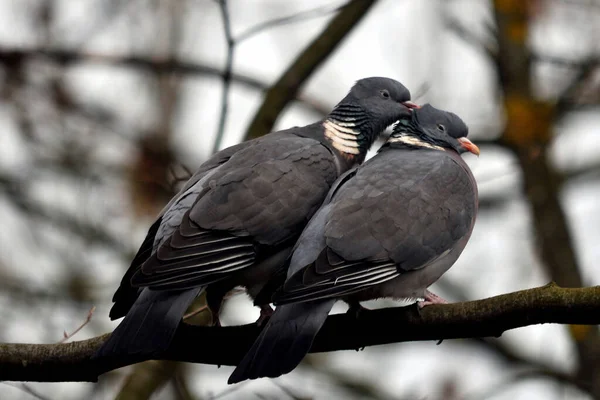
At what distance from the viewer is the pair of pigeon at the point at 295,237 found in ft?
13.6

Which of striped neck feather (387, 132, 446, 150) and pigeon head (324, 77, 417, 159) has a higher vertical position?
pigeon head (324, 77, 417, 159)

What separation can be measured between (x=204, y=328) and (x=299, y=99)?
321 centimetres

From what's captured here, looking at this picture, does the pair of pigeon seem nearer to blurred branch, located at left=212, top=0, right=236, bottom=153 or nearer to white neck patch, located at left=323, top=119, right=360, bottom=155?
white neck patch, located at left=323, top=119, right=360, bottom=155

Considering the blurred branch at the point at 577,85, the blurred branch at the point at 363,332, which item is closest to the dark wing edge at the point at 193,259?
the blurred branch at the point at 363,332

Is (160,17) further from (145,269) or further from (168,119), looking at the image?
(145,269)

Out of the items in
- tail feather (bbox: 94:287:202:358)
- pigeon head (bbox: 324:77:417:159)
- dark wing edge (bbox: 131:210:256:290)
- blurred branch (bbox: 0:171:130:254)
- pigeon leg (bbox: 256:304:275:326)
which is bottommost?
blurred branch (bbox: 0:171:130:254)

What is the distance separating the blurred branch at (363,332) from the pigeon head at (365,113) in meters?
1.56

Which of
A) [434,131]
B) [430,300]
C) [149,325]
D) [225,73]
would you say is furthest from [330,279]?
[225,73]

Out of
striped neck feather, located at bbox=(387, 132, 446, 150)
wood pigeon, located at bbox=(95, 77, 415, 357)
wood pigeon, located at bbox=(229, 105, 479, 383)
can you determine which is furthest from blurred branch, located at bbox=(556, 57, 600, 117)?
wood pigeon, located at bbox=(95, 77, 415, 357)

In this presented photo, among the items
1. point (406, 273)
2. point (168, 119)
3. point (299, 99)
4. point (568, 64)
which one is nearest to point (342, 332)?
point (406, 273)

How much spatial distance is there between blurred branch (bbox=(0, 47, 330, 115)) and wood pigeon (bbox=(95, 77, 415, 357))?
1.56m

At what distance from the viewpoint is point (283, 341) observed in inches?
160

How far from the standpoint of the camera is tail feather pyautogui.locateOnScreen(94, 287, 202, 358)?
4.02 meters

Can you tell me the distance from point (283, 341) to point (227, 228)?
2.64ft
